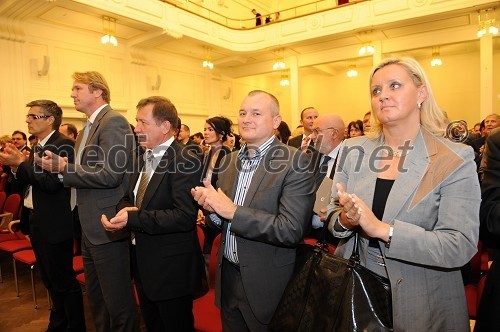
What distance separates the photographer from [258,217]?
5.52 feet

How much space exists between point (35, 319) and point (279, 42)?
429 inches

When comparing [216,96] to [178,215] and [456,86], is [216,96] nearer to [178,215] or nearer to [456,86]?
[456,86]

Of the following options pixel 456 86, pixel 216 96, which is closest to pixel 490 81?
pixel 456 86

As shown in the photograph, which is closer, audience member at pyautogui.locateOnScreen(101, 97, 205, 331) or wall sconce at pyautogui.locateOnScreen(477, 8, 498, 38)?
audience member at pyautogui.locateOnScreen(101, 97, 205, 331)

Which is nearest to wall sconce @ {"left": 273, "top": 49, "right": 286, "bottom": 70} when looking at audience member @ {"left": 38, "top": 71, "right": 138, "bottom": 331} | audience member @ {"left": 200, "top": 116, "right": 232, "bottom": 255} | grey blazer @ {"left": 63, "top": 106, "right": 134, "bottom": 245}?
audience member @ {"left": 200, "top": 116, "right": 232, "bottom": 255}

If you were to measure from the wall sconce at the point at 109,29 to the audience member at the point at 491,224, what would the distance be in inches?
355

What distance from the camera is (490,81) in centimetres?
1001

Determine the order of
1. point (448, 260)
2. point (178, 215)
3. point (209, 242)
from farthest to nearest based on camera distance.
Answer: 1. point (209, 242)
2. point (178, 215)
3. point (448, 260)

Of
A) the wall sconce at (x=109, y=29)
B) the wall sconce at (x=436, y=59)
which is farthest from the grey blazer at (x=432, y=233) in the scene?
the wall sconce at (x=436, y=59)

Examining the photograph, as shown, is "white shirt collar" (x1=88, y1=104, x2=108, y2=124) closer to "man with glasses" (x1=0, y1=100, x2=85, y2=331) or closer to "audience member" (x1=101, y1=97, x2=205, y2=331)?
"man with glasses" (x1=0, y1=100, x2=85, y2=331)

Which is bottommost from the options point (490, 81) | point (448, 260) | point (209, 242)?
point (209, 242)

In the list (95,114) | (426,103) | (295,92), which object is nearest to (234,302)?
(426,103)

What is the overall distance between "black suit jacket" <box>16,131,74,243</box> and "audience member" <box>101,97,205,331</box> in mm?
974

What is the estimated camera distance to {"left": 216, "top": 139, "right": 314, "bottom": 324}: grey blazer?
1.69m
